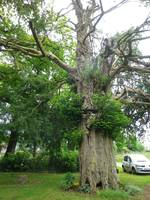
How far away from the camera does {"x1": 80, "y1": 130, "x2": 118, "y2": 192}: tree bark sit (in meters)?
16.6

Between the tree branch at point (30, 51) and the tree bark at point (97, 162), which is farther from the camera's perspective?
the tree branch at point (30, 51)

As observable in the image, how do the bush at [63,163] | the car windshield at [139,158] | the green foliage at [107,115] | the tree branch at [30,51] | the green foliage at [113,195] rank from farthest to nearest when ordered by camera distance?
1. the car windshield at [139,158]
2. the bush at [63,163]
3. the tree branch at [30,51]
4. the green foliage at [107,115]
5. the green foliage at [113,195]

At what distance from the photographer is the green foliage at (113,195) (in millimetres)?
14770

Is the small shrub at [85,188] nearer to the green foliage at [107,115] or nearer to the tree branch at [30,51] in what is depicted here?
the green foliage at [107,115]

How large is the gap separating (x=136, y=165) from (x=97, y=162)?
13391mm

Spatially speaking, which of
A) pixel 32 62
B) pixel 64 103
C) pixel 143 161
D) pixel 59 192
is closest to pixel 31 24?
pixel 64 103

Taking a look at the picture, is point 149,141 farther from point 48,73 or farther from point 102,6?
point 102,6

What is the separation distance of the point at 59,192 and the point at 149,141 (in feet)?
37.5

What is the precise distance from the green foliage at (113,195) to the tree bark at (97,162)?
90cm

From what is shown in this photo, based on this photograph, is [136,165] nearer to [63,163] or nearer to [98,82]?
[63,163]

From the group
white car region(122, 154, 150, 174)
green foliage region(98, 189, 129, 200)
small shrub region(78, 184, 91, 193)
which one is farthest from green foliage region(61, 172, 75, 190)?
white car region(122, 154, 150, 174)

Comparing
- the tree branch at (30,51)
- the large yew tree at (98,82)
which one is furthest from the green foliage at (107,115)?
the tree branch at (30,51)

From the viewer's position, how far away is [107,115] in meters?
16.7

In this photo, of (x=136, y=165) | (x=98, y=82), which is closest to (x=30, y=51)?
(x=98, y=82)
